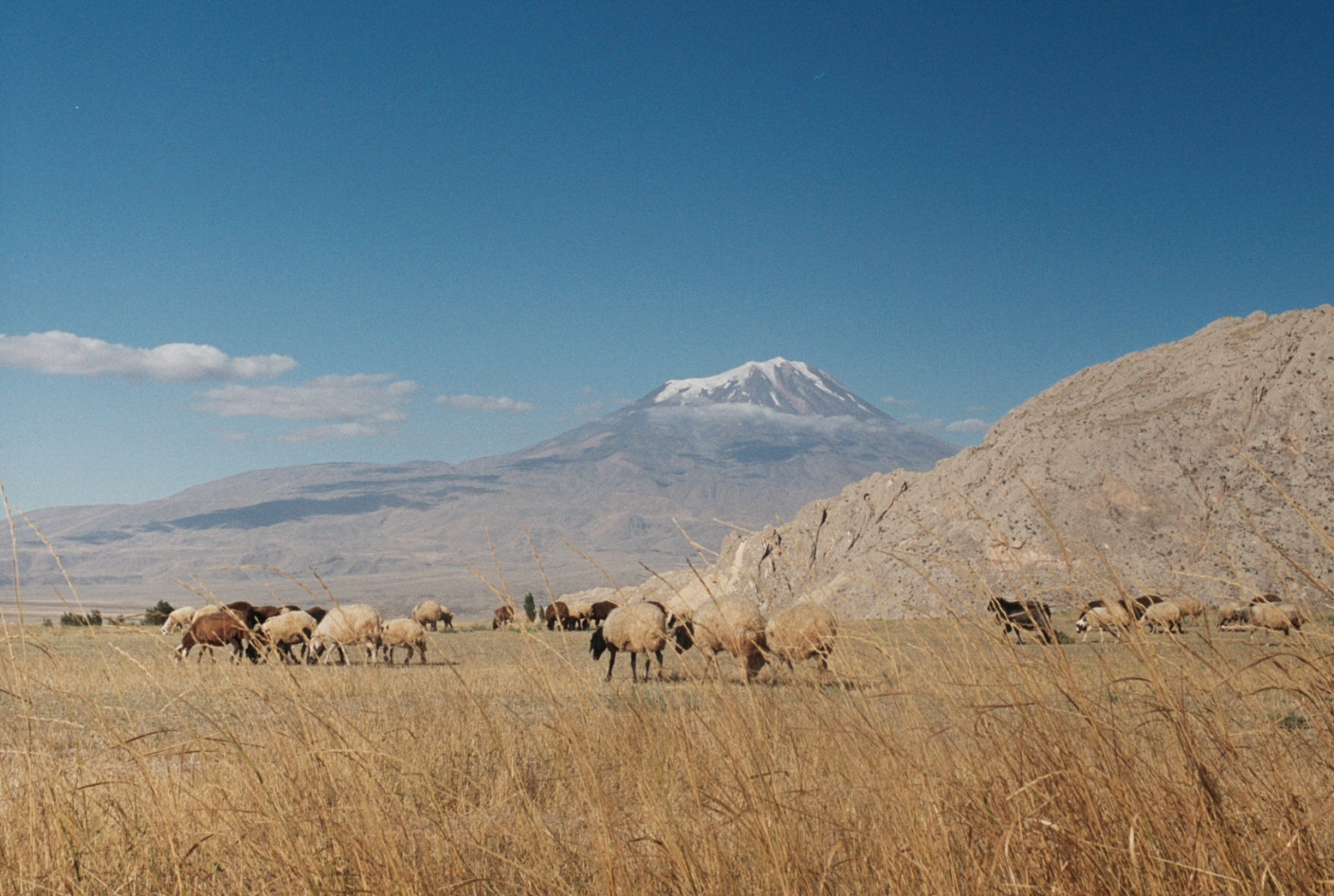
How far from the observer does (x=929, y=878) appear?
2719 mm

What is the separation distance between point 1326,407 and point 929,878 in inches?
1659

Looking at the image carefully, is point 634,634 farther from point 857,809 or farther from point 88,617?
point 88,617

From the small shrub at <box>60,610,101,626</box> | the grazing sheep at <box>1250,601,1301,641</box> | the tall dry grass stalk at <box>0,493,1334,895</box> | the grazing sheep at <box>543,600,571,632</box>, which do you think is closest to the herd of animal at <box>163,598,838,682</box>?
the grazing sheep at <box>543,600,571,632</box>

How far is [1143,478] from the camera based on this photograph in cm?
3719

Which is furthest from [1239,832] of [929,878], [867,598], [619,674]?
[867,598]

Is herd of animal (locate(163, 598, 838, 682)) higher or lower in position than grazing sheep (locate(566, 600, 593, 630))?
higher

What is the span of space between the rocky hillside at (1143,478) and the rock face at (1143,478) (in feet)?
0.26

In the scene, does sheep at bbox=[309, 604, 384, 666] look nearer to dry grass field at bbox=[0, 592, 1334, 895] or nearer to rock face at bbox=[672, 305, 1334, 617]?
dry grass field at bbox=[0, 592, 1334, 895]

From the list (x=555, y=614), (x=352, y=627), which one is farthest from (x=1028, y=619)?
(x=352, y=627)

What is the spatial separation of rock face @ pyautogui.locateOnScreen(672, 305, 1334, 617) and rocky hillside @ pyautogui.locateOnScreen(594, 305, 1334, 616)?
0.08 meters

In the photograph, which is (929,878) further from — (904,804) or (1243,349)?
(1243,349)

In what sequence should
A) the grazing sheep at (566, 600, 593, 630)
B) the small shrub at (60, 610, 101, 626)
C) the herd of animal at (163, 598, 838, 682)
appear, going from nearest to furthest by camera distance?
1. the small shrub at (60, 610, 101, 626)
2. the herd of animal at (163, 598, 838, 682)
3. the grazing sheep at (566, 600, 593, 630)

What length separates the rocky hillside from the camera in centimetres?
3319

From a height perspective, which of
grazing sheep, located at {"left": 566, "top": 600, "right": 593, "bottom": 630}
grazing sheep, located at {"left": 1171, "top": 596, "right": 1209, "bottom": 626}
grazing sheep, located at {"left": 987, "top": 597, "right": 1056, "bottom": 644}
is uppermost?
grazing sheep, located at {"left": 987, "top": 597, "right": 1056, "bottom": 644}
